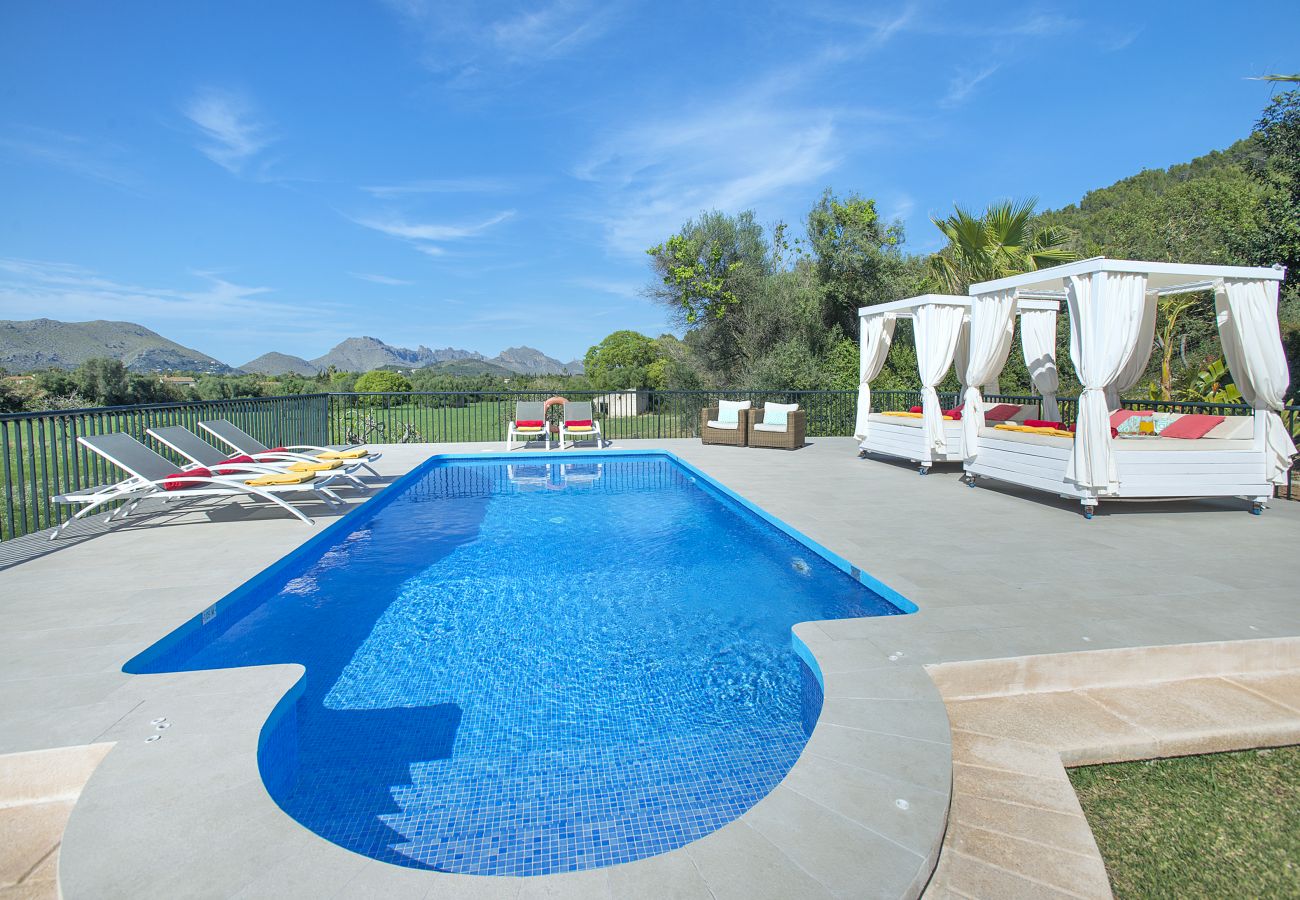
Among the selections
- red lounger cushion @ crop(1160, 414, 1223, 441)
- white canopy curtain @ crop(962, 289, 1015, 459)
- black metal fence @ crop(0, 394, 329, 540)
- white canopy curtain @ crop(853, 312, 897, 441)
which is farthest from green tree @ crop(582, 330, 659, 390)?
red lounger cushion @ crop(1160, 414, 1223, 441)

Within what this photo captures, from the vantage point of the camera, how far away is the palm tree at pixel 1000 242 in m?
10.8

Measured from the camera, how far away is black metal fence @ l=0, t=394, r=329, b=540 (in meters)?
4.59

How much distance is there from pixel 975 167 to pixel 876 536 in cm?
1404

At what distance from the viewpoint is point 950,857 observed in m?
1.58

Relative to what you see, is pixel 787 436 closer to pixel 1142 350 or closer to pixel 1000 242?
pixel 1142 350

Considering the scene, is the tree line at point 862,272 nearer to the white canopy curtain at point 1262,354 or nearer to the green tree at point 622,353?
the white canopy curtain at point 1262,354

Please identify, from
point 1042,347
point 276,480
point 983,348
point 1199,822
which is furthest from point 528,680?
point 1042,347

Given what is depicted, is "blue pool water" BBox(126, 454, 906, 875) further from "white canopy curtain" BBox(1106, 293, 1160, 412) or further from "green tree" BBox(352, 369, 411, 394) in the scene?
"green tree" BBox(352, 369, 411, 394)

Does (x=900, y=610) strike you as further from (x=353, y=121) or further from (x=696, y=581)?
(x=353, y=121)

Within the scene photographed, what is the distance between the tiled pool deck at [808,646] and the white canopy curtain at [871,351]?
3386 mm

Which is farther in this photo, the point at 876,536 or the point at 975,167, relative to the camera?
the point at 975,167

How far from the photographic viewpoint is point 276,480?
5.22 meters

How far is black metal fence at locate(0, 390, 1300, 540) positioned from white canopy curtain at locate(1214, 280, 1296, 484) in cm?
88

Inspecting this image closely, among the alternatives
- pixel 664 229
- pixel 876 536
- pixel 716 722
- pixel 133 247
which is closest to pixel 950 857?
pixel 716 722
